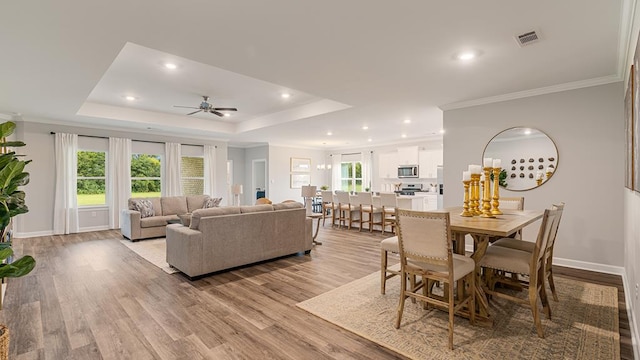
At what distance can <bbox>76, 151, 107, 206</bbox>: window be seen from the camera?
721cm

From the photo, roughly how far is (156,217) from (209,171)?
298cm

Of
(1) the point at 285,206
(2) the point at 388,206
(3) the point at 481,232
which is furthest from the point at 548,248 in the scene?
(2) the point at 388,206

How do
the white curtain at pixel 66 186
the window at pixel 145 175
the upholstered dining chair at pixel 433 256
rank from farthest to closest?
the window at pixel 145 175 → the white curtain at pixel 66 186 → the upholstered dining chair at pixel 433 256

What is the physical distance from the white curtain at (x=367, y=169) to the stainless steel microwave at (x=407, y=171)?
1376 millimetres

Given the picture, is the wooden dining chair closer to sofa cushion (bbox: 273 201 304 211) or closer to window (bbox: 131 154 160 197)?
sofa cushion (bbox: 273 201 304 211)

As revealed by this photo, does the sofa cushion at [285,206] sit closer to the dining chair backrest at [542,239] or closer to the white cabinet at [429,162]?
the dining chair backrest at [542,239]

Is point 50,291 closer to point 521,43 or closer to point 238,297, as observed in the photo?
point 238,297

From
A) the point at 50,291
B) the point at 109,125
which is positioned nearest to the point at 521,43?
the point at 50,291

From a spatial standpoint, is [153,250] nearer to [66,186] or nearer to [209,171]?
[66,186]

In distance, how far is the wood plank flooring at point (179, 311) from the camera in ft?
7.41

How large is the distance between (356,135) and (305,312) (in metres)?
6.78

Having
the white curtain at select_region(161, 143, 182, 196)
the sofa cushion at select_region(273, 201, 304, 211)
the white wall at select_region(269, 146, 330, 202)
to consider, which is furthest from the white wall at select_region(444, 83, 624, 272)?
the white curtain at select_region(161, 143, 182, 196)

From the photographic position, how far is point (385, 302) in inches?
120

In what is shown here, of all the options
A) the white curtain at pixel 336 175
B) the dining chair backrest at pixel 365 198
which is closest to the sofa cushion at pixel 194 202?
the dining chair backrest at pixel 365 198
